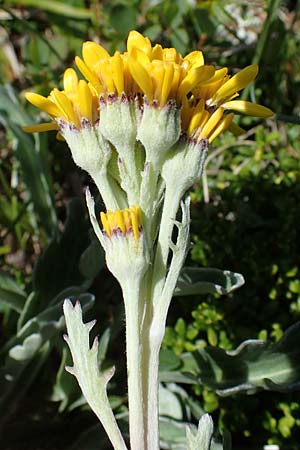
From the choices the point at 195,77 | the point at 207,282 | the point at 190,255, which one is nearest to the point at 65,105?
the point at 195,77

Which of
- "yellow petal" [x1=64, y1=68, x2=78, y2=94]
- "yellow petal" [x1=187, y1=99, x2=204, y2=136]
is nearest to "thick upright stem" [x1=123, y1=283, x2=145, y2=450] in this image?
"yellow petal" [x1=187, y1=99, x2=204, y2=136]

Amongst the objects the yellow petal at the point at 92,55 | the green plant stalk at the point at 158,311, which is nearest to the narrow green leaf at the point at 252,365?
the green plant stalk at the point at 158,311

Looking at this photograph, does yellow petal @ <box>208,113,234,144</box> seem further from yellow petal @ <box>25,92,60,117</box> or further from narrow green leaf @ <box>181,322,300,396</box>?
narrow green leaf @ <box>181,322,300,396</box>

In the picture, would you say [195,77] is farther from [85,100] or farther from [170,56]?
[85,100]

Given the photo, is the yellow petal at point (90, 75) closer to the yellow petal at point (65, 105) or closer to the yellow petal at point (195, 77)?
the yellow petal at point (65, 105)

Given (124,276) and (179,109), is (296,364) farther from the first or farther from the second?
(179,109)

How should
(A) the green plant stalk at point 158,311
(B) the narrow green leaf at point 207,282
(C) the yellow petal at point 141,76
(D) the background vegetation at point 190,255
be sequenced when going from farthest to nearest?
(D) the background vegetation at point 190,255 < (B) the narrow green leaf at point 207,282 < (A) the green plant stalk at point 158,311 < (C) the yellow petal at point 141,76
